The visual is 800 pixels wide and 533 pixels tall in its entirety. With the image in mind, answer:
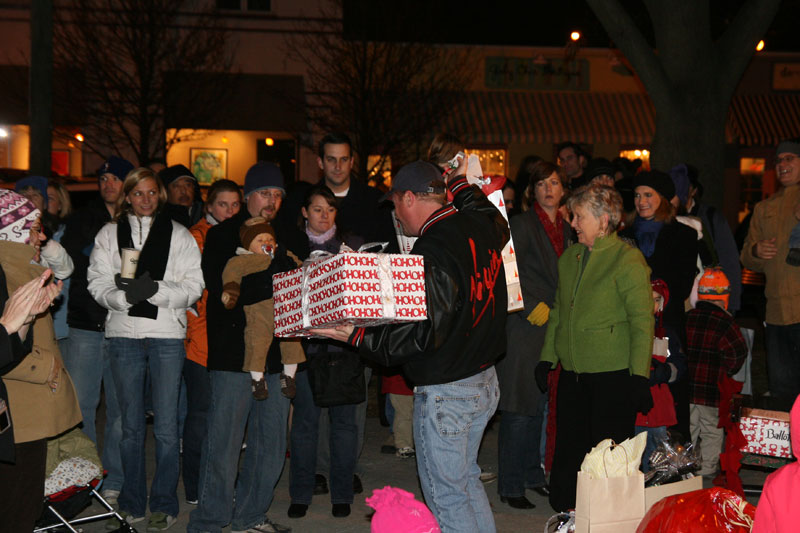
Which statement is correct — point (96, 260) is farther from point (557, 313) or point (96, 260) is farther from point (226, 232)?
point (557, 313)

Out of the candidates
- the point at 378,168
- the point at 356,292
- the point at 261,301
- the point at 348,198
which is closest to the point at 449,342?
the point at 356,292

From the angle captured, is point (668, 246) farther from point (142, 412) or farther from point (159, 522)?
point (159, 522)

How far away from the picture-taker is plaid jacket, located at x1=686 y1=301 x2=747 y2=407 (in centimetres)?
711

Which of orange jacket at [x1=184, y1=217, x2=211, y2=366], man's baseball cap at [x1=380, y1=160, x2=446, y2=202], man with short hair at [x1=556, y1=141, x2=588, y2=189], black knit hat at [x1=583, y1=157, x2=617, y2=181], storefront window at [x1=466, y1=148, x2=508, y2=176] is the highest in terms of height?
storefront window at [x1=466, y1=148, x2=508, y2=176]

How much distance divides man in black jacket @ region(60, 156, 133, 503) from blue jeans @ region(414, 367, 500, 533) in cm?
302

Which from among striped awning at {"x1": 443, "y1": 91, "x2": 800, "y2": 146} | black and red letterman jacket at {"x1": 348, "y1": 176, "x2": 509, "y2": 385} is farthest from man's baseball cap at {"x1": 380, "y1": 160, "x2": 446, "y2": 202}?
striped awning at {"x1": 443, "y1": 91, "x2": 800, "y2": 146}

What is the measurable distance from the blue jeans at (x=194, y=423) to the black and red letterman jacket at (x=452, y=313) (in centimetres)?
256

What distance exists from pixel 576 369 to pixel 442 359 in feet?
6.12

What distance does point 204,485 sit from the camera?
18.6 feet

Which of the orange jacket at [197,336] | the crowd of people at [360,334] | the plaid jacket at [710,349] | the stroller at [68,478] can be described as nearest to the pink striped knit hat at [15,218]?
the crowd of people at [360,334]

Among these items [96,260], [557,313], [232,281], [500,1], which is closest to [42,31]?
[96,260]

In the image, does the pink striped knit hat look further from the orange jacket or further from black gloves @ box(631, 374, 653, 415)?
black gloves @ box(631, 374, 653, 415)

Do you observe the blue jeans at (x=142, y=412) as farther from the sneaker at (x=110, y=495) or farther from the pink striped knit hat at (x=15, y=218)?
the pink striped knit hat at (x=15, y=218)

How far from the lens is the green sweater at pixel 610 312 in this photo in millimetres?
5781
